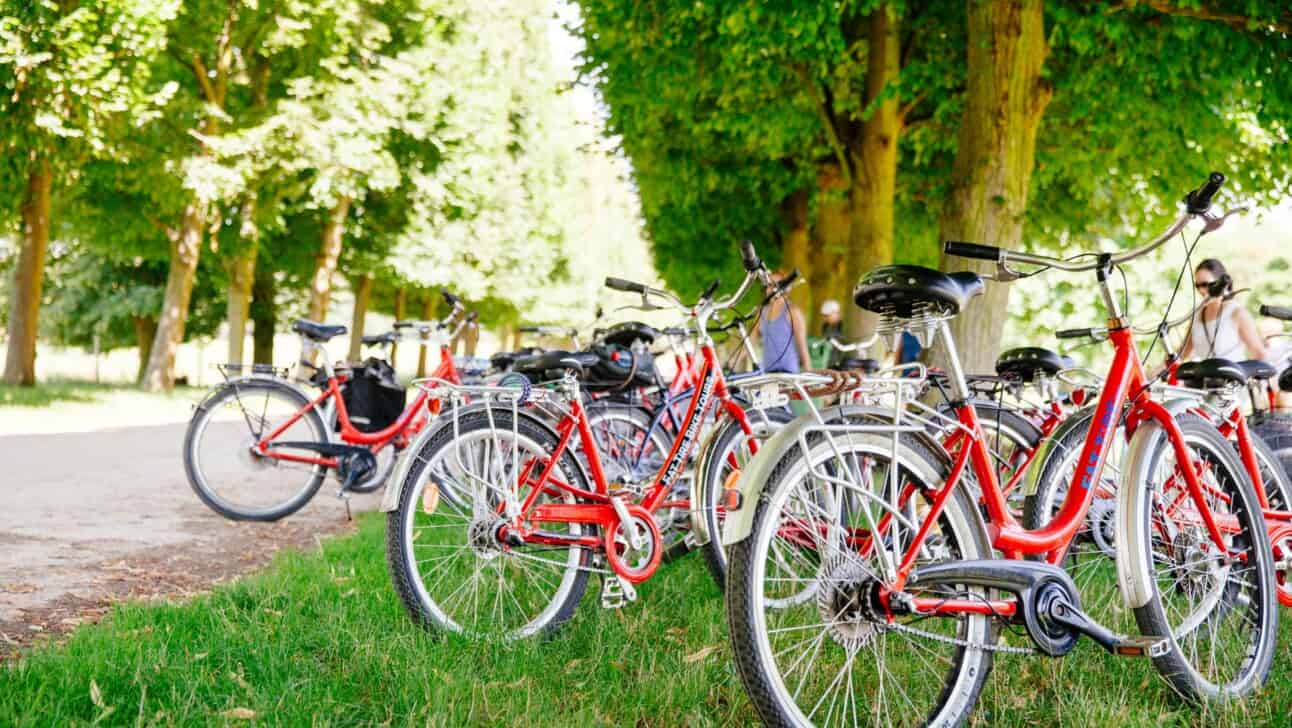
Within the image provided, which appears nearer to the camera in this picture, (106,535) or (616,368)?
(616,368)

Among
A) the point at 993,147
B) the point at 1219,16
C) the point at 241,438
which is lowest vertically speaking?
the point at 241,438

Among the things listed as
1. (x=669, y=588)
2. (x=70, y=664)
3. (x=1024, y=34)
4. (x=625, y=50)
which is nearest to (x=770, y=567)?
(x=669, y=588)

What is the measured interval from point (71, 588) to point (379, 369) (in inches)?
108

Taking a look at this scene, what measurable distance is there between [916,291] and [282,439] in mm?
4748

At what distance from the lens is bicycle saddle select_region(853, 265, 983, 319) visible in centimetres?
304

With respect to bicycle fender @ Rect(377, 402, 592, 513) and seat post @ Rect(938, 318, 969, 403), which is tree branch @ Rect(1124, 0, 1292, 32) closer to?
seat post @ Rect(938, 318, 969, 403)

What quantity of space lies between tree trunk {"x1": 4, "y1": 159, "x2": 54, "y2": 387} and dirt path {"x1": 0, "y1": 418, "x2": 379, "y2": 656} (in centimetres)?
797

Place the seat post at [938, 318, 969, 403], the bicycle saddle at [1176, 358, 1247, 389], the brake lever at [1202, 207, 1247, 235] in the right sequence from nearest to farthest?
the seat post at [938, 318, 969, 403]
the brake lever at [1202, 207, 1247, 235]
the bicycle saddle at [1176, 358, 1247, 389]

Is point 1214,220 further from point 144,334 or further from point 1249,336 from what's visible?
point 144,334

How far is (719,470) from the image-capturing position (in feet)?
14.3

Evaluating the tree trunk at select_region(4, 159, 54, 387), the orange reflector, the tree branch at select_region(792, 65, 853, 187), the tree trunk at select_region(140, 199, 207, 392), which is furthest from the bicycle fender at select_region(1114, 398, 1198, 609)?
the tree trunk at select_region(140, 199, 207, 392)

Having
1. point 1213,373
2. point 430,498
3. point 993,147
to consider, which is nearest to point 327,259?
point 993,147

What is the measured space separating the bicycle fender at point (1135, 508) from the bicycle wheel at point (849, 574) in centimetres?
54

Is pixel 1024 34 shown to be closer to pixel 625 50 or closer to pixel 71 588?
pixel 625 50
